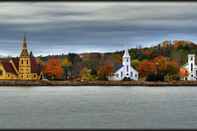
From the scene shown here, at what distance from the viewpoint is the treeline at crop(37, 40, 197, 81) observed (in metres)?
43.6

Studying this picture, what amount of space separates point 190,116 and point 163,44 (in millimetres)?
45936

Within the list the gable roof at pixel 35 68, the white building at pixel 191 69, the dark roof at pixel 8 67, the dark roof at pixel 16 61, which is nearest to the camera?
the dark roof at pixel 8 67

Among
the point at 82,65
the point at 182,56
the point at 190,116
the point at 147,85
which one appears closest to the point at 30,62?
the point at 82,65

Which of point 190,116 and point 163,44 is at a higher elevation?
point 163,44

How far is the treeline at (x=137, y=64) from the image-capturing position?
143 ft

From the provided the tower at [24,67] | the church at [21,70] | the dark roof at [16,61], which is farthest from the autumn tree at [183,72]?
the dark roof at [16,61]

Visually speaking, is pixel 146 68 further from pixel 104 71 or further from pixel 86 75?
pixel 86 75

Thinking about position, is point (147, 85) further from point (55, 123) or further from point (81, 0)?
point (81, 0)

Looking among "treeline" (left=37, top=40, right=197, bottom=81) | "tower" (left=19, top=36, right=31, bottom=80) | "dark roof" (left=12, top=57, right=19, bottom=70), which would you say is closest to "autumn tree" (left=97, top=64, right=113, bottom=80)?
"treeline" (left=37, top=40, right=197, bottom=81)

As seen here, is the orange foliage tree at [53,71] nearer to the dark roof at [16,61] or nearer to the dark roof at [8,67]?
the dark roof at [16,61]

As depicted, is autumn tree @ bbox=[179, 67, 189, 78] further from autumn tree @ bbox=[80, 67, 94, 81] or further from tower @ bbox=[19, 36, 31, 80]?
tower @ bbox=[19, 36, 31, 80]

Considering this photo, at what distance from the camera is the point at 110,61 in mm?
49688

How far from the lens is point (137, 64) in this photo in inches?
1843

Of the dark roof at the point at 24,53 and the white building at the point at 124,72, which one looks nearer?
the white building at the point at 124,72
